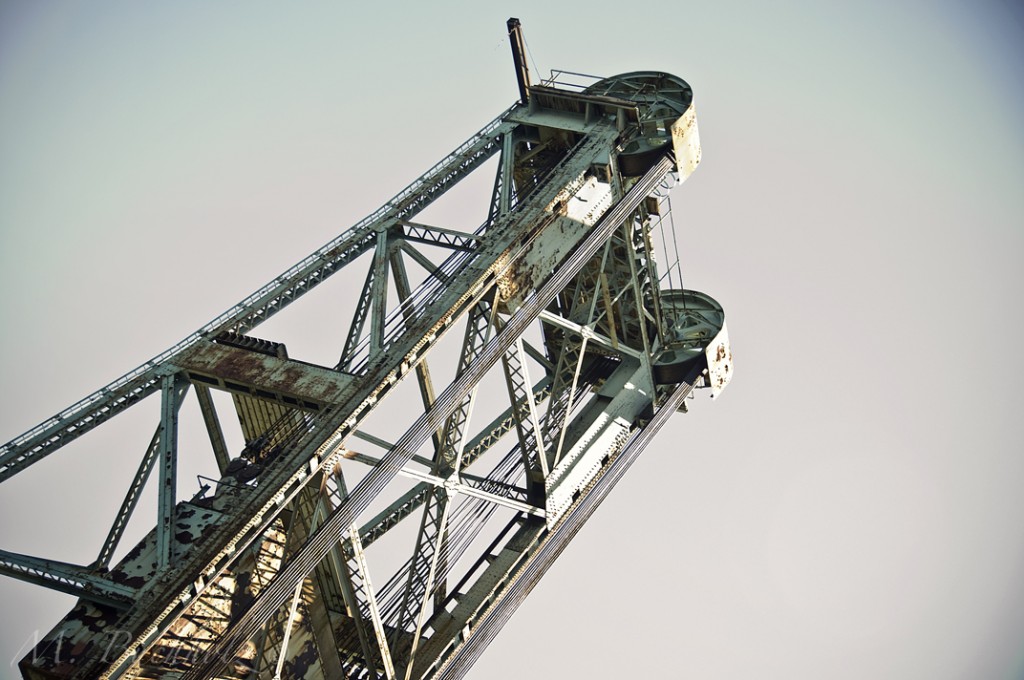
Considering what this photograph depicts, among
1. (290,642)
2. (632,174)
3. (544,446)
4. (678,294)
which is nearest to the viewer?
(290,642)

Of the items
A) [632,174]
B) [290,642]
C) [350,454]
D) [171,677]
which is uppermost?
[632,174]

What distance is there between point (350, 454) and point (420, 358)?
161 centimetres

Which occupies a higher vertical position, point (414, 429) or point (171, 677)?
point (414, 429)

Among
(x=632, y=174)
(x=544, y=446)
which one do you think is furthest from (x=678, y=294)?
(x=544, y=446)

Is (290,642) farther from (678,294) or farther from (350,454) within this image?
(678,294)

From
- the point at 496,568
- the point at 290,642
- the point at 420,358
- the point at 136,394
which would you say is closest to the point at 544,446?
the point at 496,568

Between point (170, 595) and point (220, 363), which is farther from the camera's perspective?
point (220, 363)

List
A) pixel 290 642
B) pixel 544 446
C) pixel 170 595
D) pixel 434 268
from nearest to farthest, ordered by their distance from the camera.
Result: pixel 170 595 → pixel 290 642 → pixel 434 268 → pixel 544 446

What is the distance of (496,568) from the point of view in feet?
55.2

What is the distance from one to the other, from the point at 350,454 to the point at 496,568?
10.9 ft

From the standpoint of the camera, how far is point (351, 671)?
16.7 meters

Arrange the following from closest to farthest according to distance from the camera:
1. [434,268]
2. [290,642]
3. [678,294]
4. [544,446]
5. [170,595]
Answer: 1. [170,595]
2. [290,642]
3. [434,268]
4. [544,446]
5. [678,294]

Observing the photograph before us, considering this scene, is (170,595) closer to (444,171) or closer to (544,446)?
(544,446)

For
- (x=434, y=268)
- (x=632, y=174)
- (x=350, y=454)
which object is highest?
(x=632, y=174)
